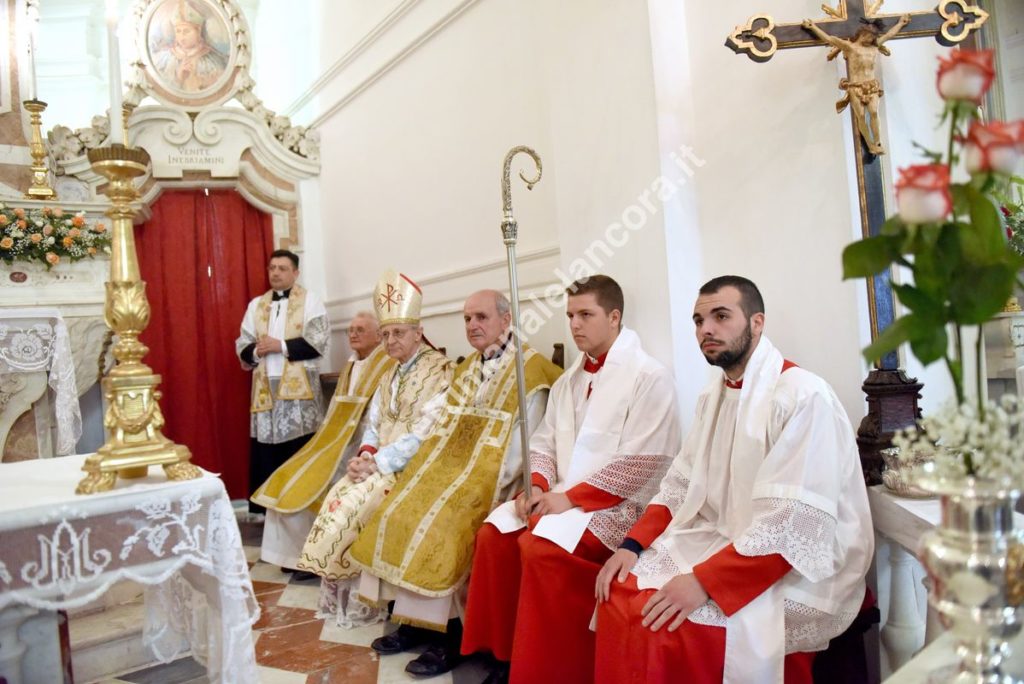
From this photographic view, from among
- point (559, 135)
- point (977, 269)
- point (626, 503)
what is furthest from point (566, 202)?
point (977, 269)

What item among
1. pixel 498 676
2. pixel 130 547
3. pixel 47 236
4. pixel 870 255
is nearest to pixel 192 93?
pixel 47 236

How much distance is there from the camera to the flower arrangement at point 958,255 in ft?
3.31

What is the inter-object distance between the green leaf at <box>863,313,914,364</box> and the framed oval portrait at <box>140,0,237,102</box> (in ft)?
21.0

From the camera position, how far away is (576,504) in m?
2.96

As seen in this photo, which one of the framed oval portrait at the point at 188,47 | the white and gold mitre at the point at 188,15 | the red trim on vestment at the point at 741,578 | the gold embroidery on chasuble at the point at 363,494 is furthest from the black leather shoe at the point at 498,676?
the white and gold mitre at the point at 188,15

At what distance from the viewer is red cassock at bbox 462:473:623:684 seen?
2645mm

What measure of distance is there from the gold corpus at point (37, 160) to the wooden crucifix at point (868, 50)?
4.63m

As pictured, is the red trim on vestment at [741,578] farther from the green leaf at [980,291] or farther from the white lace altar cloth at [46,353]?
the white lace altar cloth at [46,353]

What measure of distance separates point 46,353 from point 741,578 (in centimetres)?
349

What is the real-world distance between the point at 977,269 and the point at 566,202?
9.75 ft

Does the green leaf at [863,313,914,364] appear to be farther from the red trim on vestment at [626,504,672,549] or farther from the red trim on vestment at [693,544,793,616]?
the red trim on vestment at [626,504,672,549]

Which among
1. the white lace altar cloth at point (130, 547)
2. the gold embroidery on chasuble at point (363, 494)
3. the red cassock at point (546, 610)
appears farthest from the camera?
the gold embroidery on chasuble at point (363, 494)

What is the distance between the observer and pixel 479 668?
10.3 feet

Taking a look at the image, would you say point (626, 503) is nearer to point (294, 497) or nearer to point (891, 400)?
point (891, 400)
